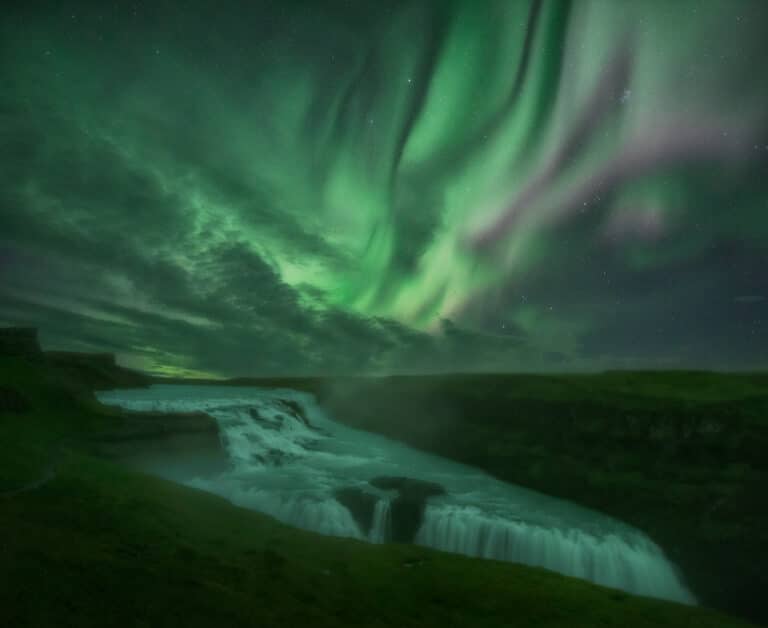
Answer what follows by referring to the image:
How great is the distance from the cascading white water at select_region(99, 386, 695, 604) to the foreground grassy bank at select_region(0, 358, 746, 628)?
6477 millimetres

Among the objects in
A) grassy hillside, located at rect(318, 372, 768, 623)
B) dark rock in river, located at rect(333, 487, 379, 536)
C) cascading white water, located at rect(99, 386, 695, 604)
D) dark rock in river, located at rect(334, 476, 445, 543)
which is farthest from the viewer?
grassy hillside, located at rect(318, 372, 768, 623)

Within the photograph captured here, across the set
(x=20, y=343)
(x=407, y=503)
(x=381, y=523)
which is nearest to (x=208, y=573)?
(x=381, y=523)

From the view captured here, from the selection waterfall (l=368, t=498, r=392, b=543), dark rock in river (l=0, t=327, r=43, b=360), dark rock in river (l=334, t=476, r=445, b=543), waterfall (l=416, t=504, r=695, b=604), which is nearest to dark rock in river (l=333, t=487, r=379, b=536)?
dark rock in river (l=334, t=476, r=445, b=543)

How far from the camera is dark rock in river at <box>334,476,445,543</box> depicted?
3125cm

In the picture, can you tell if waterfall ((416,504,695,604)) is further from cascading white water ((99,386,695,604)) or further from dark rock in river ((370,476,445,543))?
dark rock in river ((370,476,445,543))

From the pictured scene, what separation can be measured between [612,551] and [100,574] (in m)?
29.7

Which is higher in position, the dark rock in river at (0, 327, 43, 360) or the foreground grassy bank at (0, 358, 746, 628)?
the dark rock in river at (0, 327, 43, 360)

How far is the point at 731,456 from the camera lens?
136 ft

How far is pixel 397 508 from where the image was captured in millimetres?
32594

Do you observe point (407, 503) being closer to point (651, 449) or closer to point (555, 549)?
point (555, 549)

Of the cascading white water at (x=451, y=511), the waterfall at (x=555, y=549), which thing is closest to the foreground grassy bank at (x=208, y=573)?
the cascading white water at (x=451, y=511)

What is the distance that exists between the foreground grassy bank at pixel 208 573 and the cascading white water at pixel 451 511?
21.2 feet

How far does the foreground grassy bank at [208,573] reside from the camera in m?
12.3

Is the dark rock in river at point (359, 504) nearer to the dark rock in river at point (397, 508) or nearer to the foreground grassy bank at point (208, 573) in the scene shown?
the dark rock in river at point (397, 508)
